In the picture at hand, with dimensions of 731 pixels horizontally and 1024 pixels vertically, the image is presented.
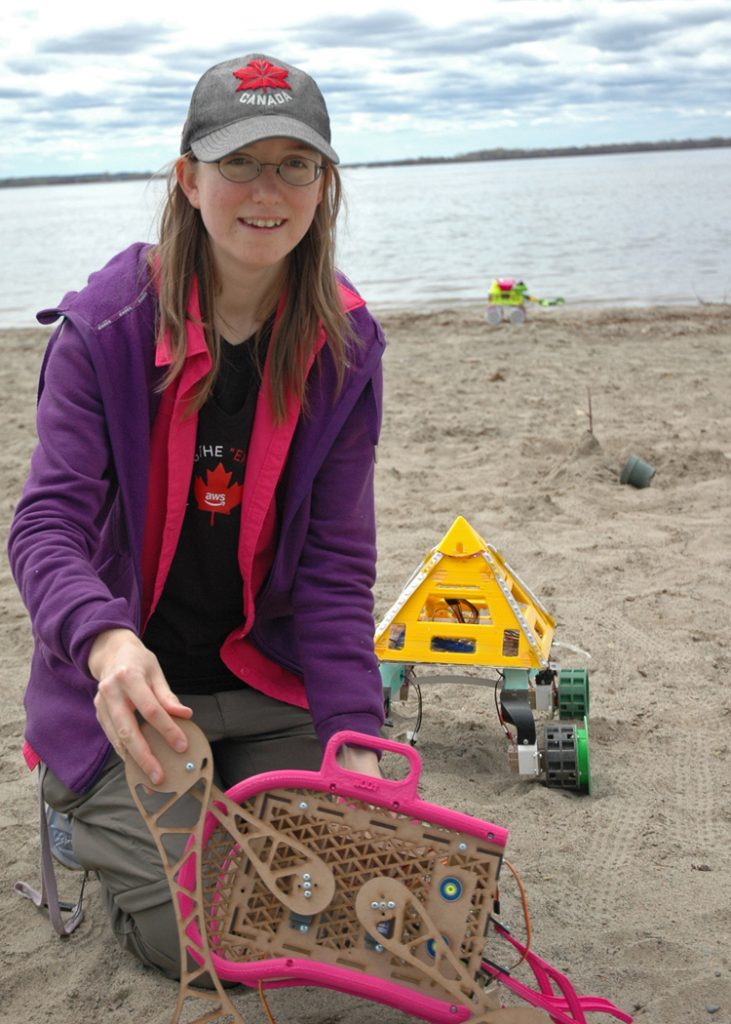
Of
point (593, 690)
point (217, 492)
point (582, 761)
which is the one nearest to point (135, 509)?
point (217, 492)

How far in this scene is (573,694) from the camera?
9.46 ft

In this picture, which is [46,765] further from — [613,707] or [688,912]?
[613,707]

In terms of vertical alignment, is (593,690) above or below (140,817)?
below

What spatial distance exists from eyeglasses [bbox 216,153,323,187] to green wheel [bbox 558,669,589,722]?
4.62ft

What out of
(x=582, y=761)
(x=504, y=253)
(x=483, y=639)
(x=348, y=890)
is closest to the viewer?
(x=348, y=890)

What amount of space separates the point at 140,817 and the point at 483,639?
1.02 m

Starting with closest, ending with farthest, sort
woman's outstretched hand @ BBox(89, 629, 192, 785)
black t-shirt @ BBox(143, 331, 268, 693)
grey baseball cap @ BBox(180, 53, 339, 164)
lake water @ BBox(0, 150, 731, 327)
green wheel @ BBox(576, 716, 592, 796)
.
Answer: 1. woman's outstretched hand @ BBox(89, 629, 192, 785)
2. grey baseball cap @ BBox(180, 53, 339, 164)
3. black t-shirt @ BBox(143, 331, 268, 693)
4. green wheel @ BBox(576, 716, 592, 796)
5. lake water @ BBox(0, 150, 731, 327)

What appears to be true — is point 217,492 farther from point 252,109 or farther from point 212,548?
point 252,109

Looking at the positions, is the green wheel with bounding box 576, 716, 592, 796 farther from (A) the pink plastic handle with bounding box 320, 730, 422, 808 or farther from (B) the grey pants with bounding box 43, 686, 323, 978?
(A) the pink plastic handle with bounding box 320, 730, 422, 808

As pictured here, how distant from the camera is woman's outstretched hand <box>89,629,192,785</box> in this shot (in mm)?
1555

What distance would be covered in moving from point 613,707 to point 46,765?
155 centimetres

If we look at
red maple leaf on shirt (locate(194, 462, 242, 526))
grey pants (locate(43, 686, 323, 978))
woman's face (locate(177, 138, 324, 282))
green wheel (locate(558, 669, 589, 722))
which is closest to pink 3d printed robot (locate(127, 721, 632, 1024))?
grey pants (locate(43, 686, 323, 978))

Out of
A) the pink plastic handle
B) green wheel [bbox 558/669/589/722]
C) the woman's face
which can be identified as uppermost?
the woman's face

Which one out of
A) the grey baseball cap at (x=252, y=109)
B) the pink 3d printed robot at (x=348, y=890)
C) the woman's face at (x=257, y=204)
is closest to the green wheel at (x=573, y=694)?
the pink 3d printed robot at (x=348, y=890)
